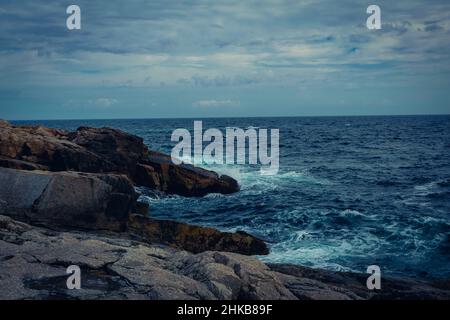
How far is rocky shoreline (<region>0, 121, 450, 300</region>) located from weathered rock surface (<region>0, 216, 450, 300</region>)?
0.03 metres

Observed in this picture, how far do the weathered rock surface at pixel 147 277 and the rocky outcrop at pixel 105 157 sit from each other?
12618 millimetres

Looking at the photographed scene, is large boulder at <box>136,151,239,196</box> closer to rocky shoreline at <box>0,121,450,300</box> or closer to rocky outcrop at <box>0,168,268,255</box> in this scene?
rocky shoreline at <box>0,121,450,300</box>

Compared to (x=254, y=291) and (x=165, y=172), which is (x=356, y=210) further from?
(x=254, y=291)

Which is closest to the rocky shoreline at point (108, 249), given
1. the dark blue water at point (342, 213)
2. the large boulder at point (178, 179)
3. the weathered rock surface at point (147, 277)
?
the weathered rock surface at point (147, 277)

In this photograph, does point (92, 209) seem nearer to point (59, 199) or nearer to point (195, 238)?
point (59, 199)

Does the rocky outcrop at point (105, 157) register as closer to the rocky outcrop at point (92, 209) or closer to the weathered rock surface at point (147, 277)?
the rocky outcrop at point (92, 209)

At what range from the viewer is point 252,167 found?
45906 millimetres

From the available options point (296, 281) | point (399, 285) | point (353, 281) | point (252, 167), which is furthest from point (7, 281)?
point (252, 167)

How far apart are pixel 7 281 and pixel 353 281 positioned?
1005 centimetres

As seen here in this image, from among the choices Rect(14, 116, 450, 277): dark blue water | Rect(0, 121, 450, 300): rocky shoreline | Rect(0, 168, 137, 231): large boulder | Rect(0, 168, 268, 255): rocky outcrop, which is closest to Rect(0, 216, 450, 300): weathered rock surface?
Rect(0, 121, 450, 300): rocky shoreline

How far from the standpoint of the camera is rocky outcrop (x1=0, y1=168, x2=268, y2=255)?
53.8 feet

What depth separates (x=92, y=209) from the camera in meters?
17.5

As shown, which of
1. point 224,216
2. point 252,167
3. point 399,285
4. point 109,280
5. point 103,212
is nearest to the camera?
point 109,280
